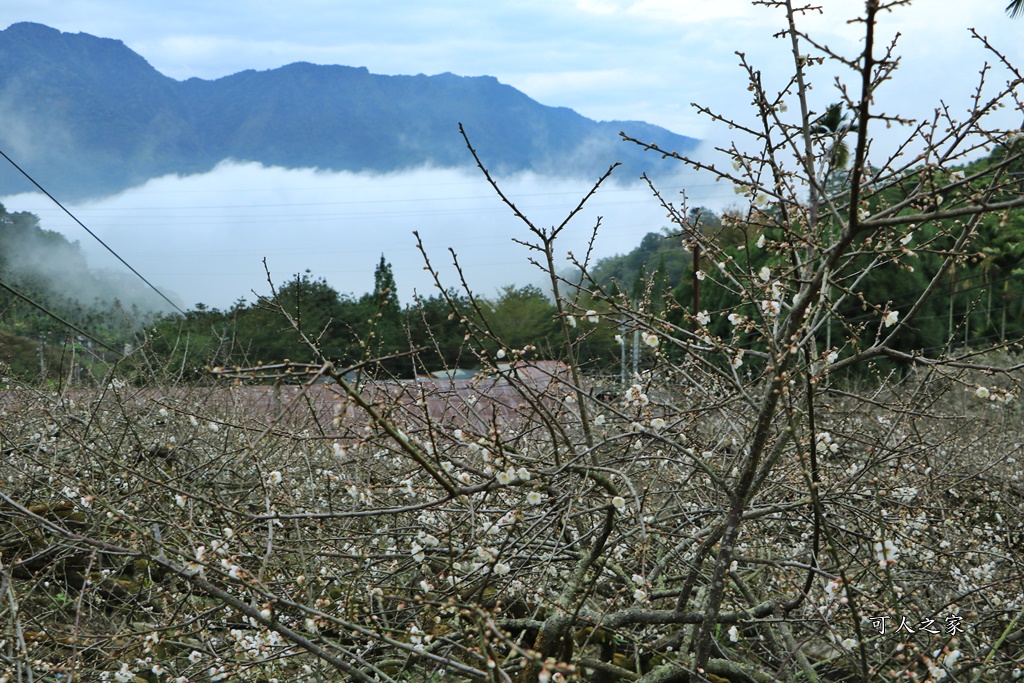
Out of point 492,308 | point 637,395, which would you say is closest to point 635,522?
point 637,395

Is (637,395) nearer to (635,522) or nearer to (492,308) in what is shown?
(635,522)

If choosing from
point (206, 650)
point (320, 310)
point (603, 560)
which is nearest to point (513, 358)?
point (603, 560)

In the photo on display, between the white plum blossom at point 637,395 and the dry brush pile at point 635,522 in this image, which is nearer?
the dry brush pile at point 635,522

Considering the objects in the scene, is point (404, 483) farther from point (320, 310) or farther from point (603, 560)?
point (320, 310)

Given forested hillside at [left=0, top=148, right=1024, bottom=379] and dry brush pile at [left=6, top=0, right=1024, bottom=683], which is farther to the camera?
forested hillside at [left=0, top=148, right=1024, bottom=379]

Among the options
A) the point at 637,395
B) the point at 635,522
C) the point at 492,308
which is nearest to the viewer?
the point at 637,395

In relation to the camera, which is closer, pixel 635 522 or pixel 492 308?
pixel 635 522

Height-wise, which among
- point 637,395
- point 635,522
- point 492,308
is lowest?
point 492,308

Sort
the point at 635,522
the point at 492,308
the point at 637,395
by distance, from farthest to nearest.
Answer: the point at 492,308
the point at 635,522
the point at 637,395

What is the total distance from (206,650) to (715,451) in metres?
2.77

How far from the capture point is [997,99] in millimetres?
2494

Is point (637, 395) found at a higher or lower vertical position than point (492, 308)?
higher

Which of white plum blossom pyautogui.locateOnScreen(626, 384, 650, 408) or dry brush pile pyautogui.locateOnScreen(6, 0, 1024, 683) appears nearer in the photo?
dry brush pile pyautogui.locateOnScreen(6, 0, 1024, 683)

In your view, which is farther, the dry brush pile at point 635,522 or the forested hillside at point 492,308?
the forested hillside at point 492,308
